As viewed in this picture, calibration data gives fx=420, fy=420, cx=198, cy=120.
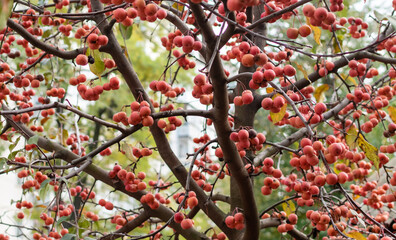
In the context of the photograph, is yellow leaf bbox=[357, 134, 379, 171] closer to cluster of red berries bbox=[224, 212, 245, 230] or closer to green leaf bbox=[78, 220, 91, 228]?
cluster of red berries bbox=[224, 212, 245, 230]

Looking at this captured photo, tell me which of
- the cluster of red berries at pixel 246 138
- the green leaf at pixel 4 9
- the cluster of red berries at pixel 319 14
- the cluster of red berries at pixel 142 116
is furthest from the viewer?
the cluster of red berries at pixel 142 116

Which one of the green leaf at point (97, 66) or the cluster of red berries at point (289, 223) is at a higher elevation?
the green leaf at point (97, 66)

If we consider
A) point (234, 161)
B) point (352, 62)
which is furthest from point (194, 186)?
point (352, 62)

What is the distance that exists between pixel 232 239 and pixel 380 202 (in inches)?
38.2

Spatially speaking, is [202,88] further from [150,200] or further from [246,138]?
[150,200]

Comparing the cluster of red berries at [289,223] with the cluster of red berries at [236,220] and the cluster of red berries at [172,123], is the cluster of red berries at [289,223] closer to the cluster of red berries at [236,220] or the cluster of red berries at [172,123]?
the cluster of red berries at [236,220]

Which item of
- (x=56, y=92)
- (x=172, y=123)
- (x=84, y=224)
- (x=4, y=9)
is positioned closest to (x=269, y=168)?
(x=172, y=123)

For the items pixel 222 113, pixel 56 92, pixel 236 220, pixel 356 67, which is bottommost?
pixel 236 220

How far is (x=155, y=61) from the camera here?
6.38 meters

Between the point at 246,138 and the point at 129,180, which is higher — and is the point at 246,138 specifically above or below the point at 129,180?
below

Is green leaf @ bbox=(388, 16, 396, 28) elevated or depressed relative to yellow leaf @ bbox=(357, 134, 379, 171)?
elevated

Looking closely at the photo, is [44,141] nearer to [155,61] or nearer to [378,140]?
[378,140]

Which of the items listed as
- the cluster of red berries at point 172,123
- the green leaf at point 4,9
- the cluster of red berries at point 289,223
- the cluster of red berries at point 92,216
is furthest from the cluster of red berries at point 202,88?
the cluster of red berries at point 92,216

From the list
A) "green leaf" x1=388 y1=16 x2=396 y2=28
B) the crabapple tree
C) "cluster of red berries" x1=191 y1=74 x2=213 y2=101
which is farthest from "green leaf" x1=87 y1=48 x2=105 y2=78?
"green leaf" x1=388 y1=16 x2=396 y2=28
